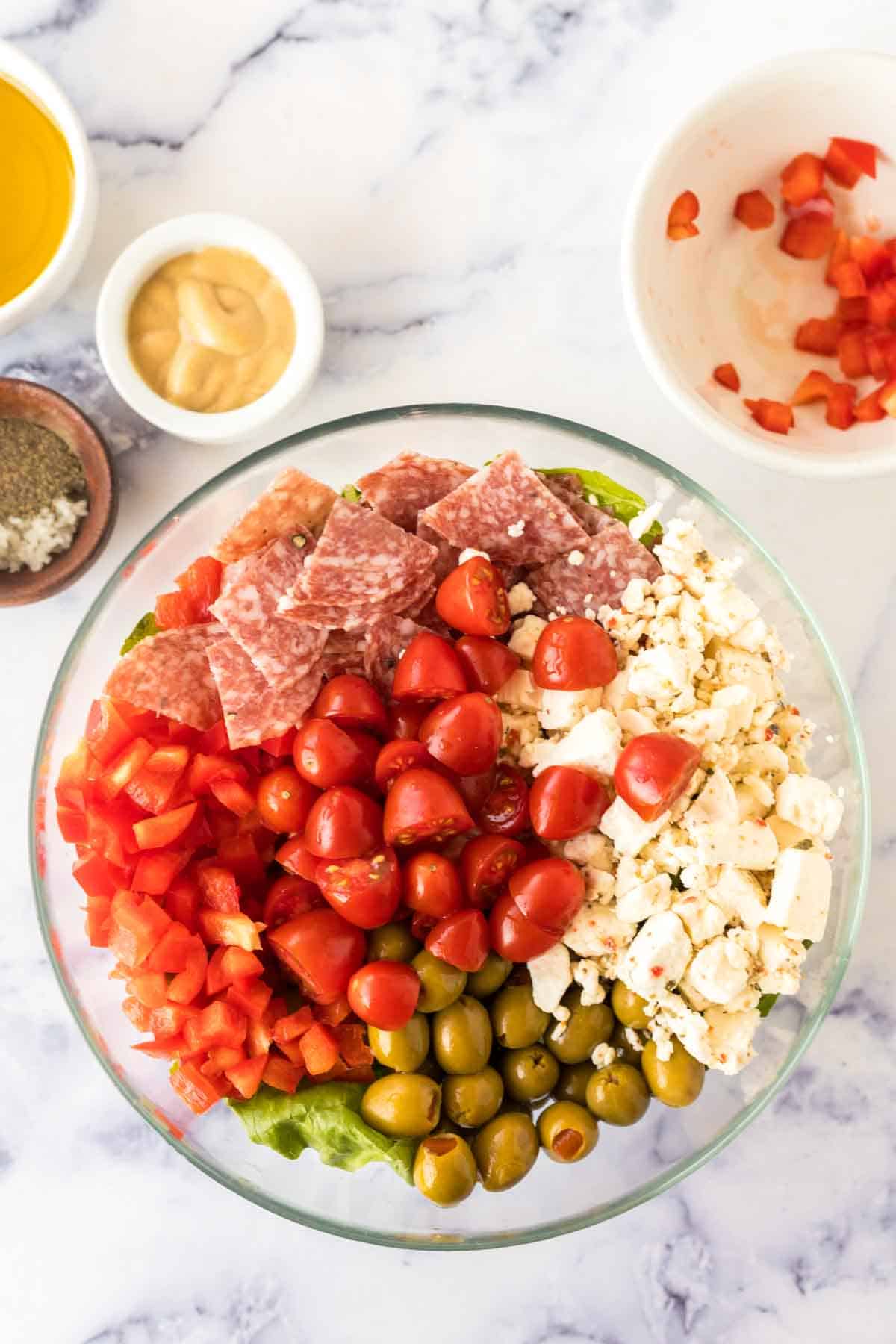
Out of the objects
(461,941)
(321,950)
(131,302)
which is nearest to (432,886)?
(461,941)

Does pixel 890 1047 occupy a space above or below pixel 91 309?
below

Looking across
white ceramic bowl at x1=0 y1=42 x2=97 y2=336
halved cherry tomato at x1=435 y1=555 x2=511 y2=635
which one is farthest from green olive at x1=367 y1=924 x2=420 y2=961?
white ceramic bowl at x1=0 y1=42 x2=97 y2=336

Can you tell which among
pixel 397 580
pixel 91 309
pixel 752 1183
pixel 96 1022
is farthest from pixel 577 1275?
pixel 91 309

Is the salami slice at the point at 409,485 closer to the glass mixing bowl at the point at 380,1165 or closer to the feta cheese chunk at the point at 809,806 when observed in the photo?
the glass mixing bowl at the point at 380,1165

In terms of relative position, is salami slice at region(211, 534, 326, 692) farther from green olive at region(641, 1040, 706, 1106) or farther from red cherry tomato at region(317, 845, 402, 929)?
green olive at region(641, 1040, 706, 1106)

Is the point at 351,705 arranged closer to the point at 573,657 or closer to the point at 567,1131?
the point at 573,657

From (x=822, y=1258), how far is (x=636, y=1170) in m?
0.53

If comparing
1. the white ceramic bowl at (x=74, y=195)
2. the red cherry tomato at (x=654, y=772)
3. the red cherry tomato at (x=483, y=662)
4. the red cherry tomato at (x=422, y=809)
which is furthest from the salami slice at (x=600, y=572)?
the white ceramic bowl at (x=74, y=195)

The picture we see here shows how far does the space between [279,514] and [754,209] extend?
1.06 metres

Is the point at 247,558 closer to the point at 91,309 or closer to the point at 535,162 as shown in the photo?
the point at 91,309

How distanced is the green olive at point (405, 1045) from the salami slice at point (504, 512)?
75 centimetres

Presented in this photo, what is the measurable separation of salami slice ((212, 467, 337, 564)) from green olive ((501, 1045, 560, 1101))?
35.5 inches

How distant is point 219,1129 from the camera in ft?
6.82

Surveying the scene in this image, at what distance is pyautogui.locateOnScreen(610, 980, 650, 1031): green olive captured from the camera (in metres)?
1.89
